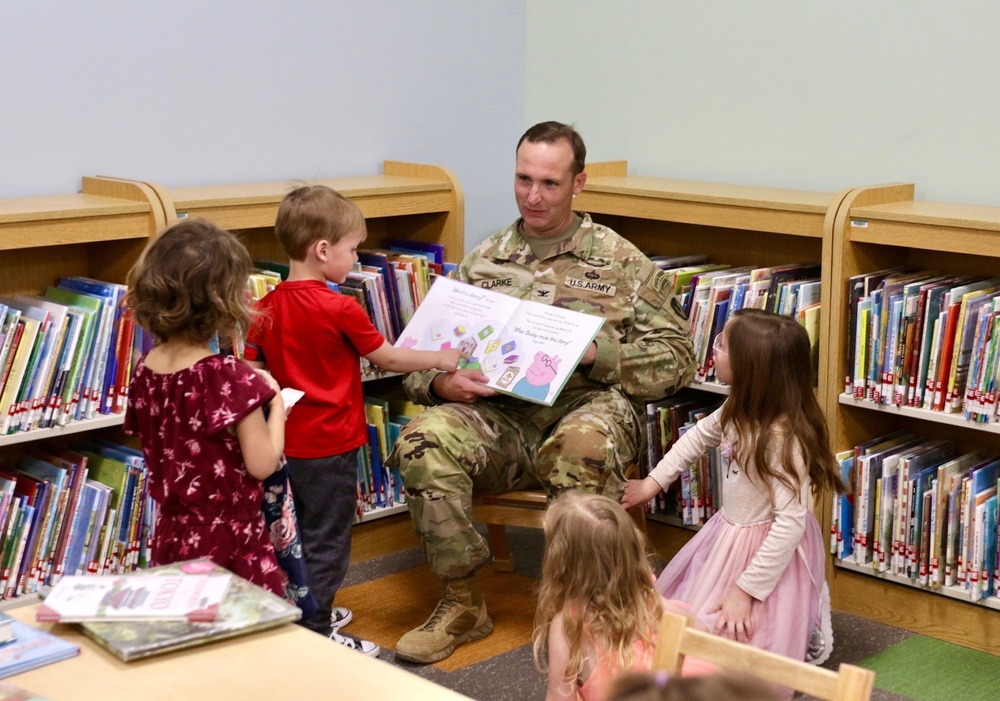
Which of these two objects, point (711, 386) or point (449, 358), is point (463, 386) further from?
point (711, 386)

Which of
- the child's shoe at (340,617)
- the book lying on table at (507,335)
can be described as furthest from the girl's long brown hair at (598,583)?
the child's shoe at (340,617)

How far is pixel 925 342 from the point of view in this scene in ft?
10.2

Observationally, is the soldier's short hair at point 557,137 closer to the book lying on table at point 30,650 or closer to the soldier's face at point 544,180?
the soldier's face at point 544,180

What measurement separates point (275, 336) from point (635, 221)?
169 centimetres

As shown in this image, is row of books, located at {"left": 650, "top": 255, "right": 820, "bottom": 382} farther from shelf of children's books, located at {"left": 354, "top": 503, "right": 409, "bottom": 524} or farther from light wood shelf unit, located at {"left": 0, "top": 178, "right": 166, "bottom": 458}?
light wood shelf unit, located at {"left": 0, "top": 178, "right": 166, "bottom": 458}

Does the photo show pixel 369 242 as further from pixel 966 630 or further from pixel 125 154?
pixel 966 630

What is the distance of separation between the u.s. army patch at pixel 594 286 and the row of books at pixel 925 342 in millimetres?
648

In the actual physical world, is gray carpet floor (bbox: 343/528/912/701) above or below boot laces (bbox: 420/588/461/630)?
below

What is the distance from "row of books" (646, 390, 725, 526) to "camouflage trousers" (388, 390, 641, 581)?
44 cm

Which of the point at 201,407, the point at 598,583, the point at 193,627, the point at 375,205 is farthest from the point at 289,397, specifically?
the point at 375,205

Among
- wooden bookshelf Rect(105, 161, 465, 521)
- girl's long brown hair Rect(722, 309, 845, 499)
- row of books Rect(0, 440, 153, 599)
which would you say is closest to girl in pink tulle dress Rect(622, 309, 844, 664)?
girl's long brown hair Rect(722, 309, 845, 499)

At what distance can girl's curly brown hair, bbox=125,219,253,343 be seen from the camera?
2160 mm

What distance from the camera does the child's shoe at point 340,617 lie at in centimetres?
324

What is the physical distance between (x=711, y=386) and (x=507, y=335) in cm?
77
